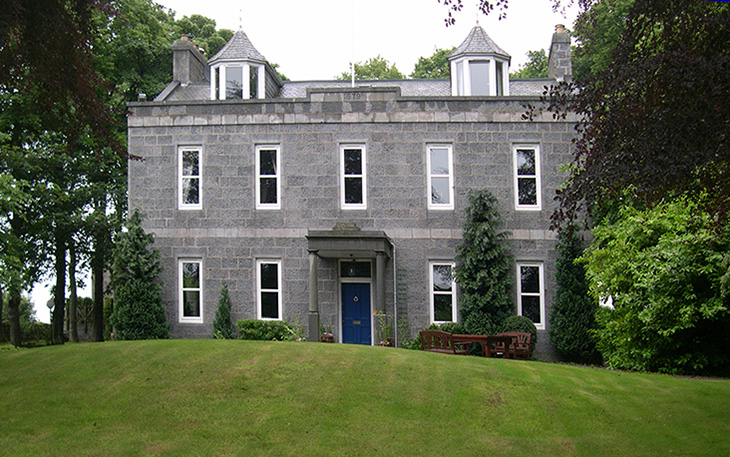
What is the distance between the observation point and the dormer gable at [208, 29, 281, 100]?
22.9 m

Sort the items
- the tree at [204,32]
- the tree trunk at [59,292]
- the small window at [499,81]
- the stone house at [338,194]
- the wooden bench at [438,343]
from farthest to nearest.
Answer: the tree at [204,32], the tree trunk at [59,292], the small window at [499,81], the stone house at [338,194], the wooden bench at [438,343]

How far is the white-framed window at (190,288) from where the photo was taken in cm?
2058

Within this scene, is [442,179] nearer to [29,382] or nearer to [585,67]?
[29,382]

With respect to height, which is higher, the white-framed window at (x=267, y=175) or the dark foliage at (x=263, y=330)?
the white-framed window at (x=267, y=175)

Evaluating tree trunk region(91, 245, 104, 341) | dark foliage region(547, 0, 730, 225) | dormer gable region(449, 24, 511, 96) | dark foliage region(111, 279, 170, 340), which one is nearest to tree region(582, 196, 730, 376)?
dark foliage region(547, 0, 730, 225)

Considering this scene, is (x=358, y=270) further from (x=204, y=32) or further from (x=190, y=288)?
(x=204, y=32)

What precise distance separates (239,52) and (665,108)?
17.7m

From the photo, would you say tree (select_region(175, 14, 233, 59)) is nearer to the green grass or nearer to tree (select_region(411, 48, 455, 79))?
tree (select_region(411, 48, 455, 79))

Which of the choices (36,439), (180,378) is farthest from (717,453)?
(36,439)

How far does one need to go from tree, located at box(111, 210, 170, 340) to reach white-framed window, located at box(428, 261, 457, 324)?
811 cm

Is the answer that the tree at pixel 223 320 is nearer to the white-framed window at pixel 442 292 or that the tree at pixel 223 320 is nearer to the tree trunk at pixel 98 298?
the white-framed window at pixel 442 292

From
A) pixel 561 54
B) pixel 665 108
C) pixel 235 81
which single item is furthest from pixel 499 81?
pixel 665 108

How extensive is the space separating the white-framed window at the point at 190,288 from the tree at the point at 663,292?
457 inches

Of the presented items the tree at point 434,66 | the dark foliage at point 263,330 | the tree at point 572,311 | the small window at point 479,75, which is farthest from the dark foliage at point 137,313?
the tree at point 434,66
